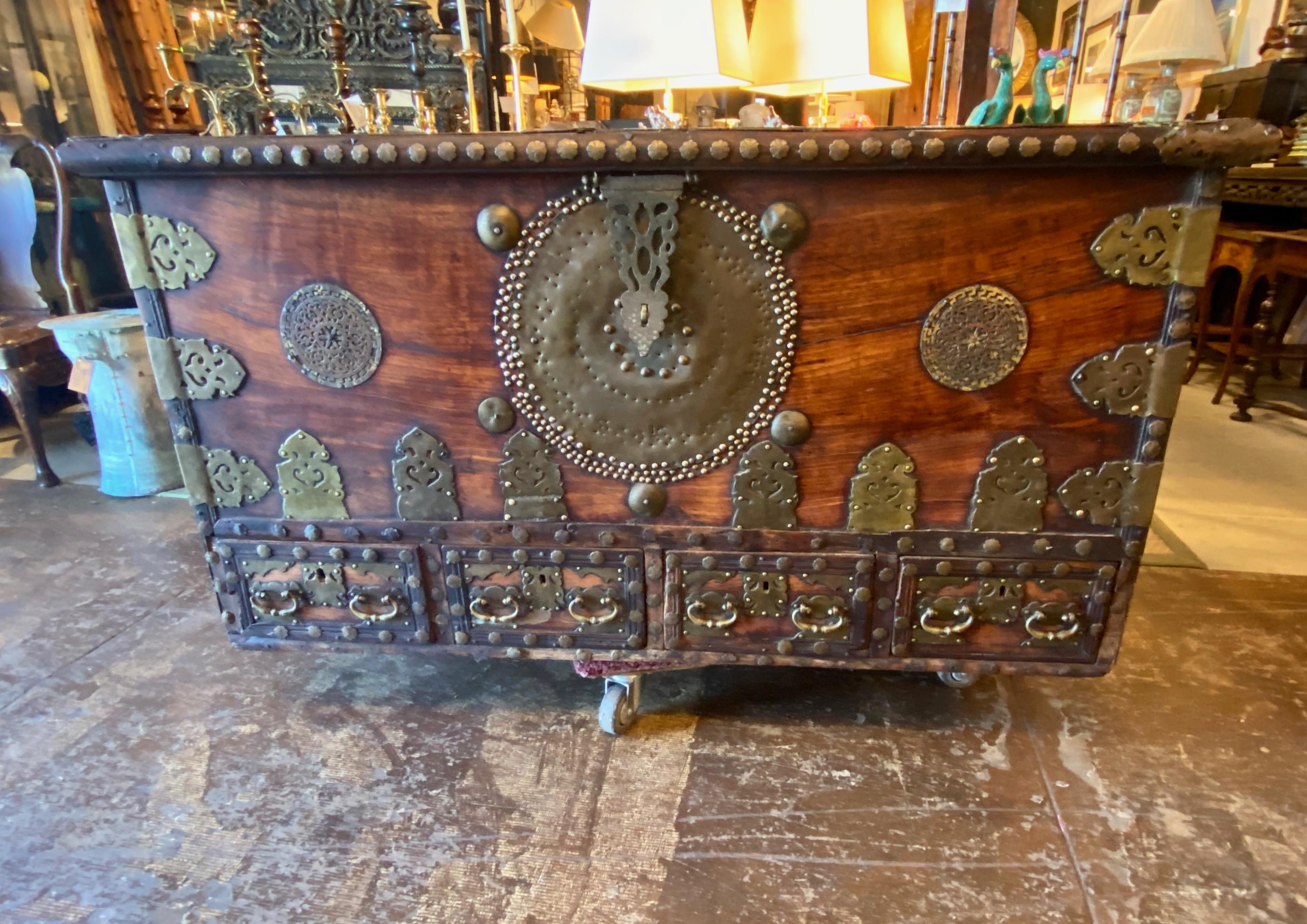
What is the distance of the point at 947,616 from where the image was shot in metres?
1.38

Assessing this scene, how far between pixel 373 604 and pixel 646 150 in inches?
38.5

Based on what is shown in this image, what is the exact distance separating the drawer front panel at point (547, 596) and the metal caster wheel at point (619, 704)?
0.11 metres

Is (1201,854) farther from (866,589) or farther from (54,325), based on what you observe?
(54,325)

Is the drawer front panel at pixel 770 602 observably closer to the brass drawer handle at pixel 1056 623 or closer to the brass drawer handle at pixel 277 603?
the brass drawer handle at pixel 1056 623

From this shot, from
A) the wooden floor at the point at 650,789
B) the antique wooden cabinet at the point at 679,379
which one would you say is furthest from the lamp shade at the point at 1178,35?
the antique wooden cabinet at the point at 679,379

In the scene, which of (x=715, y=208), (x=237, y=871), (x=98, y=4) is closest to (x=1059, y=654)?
(x=715, y=208)

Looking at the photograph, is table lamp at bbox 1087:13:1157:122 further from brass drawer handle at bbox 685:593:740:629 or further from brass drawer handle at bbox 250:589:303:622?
brass drawer handle at bbox 250:589:303:622

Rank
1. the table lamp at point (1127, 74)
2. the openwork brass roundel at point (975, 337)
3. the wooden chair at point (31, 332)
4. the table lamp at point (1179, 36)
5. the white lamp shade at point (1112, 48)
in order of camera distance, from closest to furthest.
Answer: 1. the openwork brass roundel at point (975, 337)
2. the table lamp at point (1127, 74)
3. the wooden chair at point (31, 332)
4. the table lamp at point (1179, 36)
5. the white lamp shade at point (1112, 48)

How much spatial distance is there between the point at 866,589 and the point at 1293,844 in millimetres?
800

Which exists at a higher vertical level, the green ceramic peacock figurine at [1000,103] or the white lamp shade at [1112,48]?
the white lamp shade at [1112,48]

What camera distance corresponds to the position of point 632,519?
1.40m

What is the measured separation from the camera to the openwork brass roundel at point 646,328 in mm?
1197

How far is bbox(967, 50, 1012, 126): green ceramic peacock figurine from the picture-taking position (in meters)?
1.23

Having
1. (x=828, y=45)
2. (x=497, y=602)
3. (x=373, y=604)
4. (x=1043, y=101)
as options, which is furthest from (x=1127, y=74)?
(x=373, y=604)
